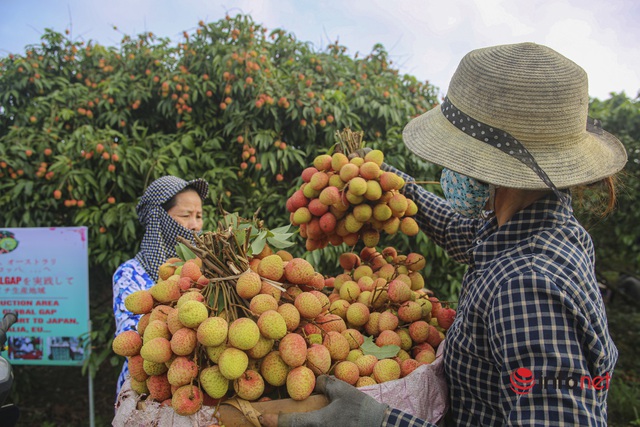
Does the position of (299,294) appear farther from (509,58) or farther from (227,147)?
(227,147)

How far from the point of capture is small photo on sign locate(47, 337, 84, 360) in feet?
9.61

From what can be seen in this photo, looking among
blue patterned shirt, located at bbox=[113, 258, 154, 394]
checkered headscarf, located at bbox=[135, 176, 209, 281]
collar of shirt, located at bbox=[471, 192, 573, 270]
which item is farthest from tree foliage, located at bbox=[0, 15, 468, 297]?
collar of shirt, located at bbox=[471, 192, 573, 270]

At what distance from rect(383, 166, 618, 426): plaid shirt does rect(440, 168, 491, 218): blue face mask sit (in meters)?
0.13

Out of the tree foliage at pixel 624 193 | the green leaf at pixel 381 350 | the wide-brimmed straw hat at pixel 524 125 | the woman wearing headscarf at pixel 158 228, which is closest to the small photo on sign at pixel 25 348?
the woman wearing headscarf at pixel 158 228

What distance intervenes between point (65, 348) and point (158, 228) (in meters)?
1.32

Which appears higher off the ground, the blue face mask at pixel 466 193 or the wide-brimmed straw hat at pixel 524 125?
the wide-brimmed straw hat at pixel 524 125

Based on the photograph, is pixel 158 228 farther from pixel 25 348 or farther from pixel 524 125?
pixel 524 125

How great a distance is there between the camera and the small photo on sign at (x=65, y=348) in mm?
2930

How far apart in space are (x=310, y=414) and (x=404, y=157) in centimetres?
238

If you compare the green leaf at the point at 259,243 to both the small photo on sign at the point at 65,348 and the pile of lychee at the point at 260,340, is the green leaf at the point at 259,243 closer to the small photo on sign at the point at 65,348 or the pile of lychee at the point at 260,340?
the pile of lychee at the point at 260,340

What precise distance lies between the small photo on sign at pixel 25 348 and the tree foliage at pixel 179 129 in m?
0.62

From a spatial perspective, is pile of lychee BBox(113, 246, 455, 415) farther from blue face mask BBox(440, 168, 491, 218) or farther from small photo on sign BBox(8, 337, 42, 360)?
small photo on sign BBox(8, 337, 42, 360)

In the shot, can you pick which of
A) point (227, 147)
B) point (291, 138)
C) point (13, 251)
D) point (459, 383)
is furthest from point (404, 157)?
point (13, 251)

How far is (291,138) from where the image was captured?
347 cm
